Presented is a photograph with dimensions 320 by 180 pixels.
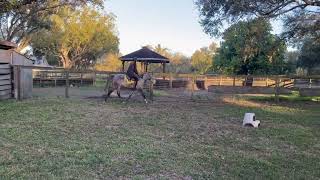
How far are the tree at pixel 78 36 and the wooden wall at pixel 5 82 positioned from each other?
28889 millimetres

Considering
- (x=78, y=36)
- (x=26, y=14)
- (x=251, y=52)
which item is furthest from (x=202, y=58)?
(x=251, y=52)

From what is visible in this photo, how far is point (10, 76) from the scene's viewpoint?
13.6 meters

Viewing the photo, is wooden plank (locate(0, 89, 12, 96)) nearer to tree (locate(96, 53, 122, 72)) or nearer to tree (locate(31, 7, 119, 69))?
tree (locate(31, 7, 119, 69))

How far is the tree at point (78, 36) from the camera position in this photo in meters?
43.1

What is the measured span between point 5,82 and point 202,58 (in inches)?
2258

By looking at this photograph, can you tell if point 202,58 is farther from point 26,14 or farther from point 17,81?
point 17,81

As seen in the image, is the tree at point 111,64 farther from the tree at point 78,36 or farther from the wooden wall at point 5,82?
the wooden wall at point 5,82

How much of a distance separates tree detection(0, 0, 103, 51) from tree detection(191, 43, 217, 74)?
36.4m

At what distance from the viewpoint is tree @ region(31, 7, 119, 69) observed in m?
43.1

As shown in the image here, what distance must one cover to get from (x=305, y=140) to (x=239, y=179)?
3290mm

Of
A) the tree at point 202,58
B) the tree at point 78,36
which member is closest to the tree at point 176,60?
the tree at point 202,58

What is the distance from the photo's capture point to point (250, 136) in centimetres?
759

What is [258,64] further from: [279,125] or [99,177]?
[99,177]

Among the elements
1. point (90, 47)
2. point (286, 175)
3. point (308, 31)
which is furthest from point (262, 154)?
point (90, 47)
